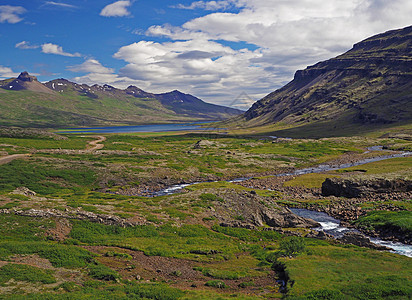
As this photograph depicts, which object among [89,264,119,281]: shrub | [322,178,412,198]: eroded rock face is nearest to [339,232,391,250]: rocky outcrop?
[322,178,412,198]: eroded rock face

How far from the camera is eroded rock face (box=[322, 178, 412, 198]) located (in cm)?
7801

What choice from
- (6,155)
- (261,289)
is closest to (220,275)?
(261,289)

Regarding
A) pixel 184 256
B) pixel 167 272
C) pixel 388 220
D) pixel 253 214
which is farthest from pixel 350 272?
pixel 388 220

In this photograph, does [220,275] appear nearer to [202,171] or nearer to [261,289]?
[261,289]

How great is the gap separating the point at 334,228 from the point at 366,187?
95.9ft

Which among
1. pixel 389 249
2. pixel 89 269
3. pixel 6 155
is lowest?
pixel 389 249

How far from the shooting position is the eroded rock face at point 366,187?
78006 mm

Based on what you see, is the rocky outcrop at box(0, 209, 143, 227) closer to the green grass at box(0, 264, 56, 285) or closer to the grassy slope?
the grassy slope

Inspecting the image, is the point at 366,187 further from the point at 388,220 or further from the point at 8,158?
the point at 8,158

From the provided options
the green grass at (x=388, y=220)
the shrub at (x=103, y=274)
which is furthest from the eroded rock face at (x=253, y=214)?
the shrub at (x=103, y=274)

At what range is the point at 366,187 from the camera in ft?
257

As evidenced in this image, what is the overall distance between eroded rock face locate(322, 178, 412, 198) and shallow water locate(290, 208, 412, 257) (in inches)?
653

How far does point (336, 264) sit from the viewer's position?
1449 inches

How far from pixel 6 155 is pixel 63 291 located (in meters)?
106
